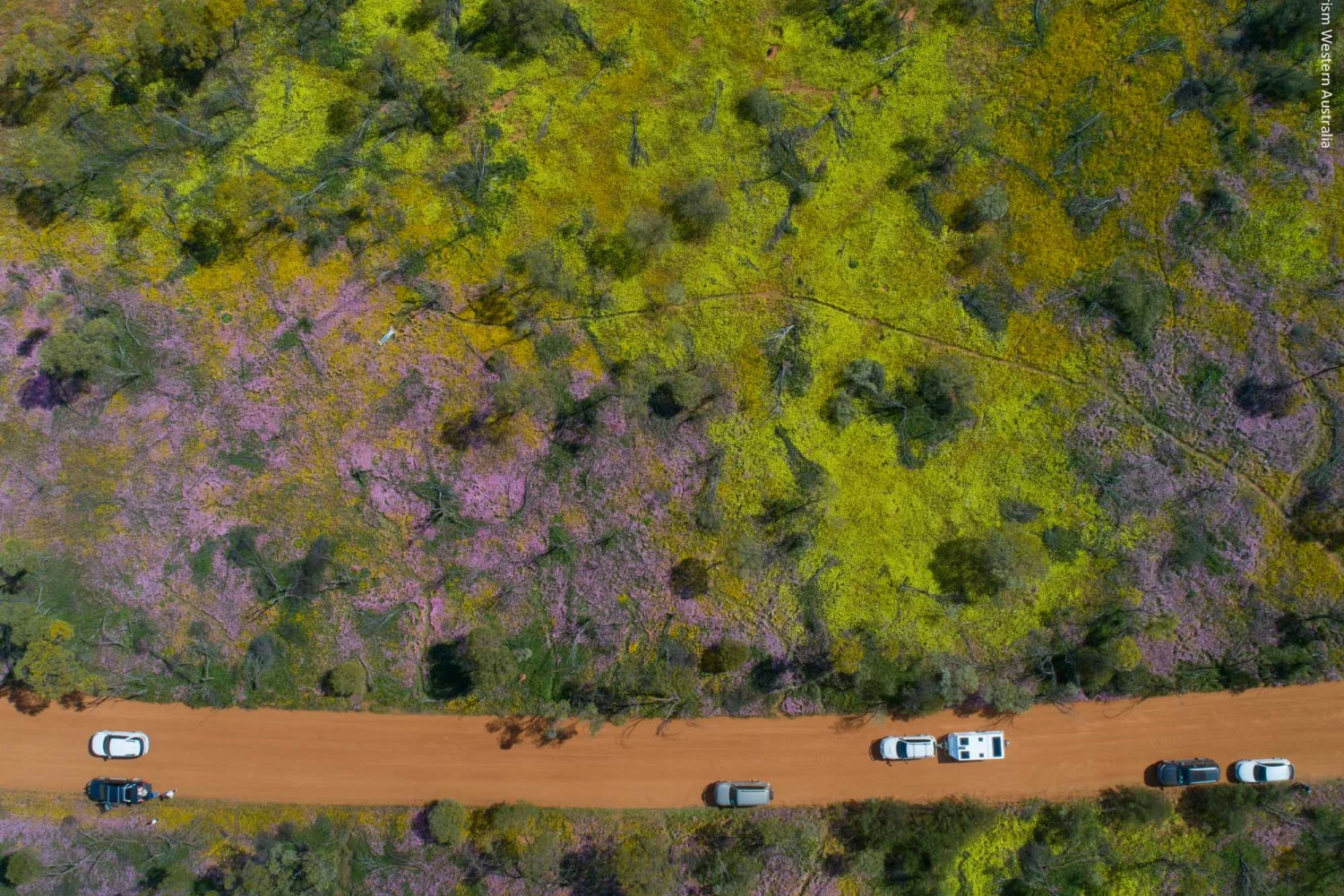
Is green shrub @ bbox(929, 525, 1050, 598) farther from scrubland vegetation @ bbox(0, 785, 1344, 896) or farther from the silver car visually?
the silver car

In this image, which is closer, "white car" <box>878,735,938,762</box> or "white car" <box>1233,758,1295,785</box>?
"white car" <box>1233,758,1295,785</box>

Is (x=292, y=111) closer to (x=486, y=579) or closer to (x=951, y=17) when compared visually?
(x=486, y=579)

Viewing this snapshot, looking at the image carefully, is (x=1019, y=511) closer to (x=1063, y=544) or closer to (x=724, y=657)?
(x=1063, y=544)

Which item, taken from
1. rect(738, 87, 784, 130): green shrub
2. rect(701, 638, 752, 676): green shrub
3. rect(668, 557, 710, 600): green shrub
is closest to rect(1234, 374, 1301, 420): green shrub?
rect(738, 87, 784, 130): green shrub

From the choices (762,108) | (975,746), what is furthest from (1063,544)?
(762,108)

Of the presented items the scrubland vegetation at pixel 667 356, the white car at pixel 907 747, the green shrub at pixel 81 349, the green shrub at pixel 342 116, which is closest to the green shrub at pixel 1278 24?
the scrubland vegetation at pixel 667 356

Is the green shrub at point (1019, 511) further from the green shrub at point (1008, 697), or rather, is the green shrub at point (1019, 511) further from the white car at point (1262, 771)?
the white car at point (1262, 771)
